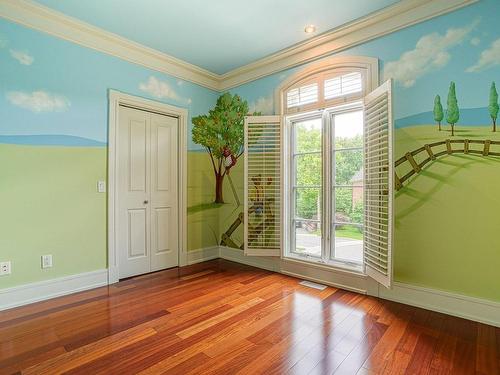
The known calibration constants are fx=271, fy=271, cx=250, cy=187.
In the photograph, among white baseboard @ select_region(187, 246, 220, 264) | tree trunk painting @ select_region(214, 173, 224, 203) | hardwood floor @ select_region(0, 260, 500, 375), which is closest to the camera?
hardwood floor @ select_region(0, 260, 500, 375)

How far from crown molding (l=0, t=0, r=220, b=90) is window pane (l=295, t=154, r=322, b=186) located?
198cm

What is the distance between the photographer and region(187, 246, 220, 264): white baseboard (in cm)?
405

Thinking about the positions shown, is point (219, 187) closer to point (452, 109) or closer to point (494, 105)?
point (452, 109)

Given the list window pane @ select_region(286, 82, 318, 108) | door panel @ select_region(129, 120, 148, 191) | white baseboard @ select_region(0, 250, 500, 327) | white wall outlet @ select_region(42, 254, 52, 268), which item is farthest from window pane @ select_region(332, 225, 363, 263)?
white wall outlet @ select_region(42, 254, 52, 268)

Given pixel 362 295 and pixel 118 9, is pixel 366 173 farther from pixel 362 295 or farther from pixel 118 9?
pixel 118 9

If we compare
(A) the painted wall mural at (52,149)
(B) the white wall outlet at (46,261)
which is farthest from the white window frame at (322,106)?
(B) the white wall outlet at (46,261)

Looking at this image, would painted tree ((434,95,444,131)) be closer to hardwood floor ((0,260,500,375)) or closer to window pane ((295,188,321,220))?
window pane ((295,188,321,220))

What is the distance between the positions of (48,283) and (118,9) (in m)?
2.82

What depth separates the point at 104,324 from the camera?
2242mm

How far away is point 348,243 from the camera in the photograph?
3162 mm

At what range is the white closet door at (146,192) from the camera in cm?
338

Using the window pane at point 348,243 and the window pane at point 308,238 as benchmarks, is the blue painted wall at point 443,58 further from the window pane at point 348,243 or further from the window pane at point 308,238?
the window pane at point 308,238

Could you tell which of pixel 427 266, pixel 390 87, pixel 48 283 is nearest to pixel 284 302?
pixel 427 266

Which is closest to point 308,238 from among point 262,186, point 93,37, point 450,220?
point 262,186
